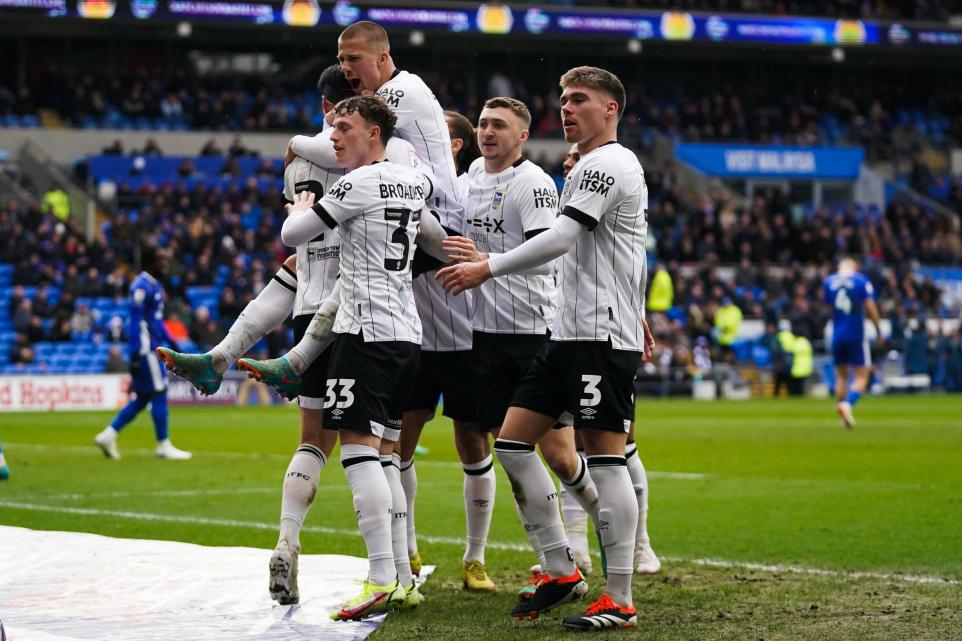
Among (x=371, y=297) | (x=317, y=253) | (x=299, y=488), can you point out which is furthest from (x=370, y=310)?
(x=299, y=488)

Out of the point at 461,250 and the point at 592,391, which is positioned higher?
the point at 461,250

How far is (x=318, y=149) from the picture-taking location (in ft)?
22.4

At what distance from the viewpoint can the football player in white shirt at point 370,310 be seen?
6367 mm

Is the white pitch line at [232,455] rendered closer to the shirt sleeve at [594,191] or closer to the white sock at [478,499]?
the white sock at [478,499]

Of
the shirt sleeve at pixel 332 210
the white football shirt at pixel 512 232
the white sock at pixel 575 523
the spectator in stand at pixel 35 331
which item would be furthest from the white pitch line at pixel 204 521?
the spectator in stand at pixel 35 331

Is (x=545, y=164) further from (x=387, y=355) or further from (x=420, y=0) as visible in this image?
(x=387, y=355)

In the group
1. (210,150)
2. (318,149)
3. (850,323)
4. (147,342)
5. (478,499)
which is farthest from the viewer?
(210,150)

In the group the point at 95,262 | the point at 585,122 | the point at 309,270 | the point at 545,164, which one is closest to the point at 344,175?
the point at 309,270

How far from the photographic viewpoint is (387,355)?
6.42 meters

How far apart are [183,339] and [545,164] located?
1564 cm

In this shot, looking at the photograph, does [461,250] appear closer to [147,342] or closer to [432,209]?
[432,209]

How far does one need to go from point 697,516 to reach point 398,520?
4017mm

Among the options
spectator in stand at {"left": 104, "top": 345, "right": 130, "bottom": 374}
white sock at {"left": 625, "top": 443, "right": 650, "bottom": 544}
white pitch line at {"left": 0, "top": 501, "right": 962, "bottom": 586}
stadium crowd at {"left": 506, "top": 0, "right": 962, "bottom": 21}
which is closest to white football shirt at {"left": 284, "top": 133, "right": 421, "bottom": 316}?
white sock at {"left": 625, "top": 443, "right": 650, "bottom": 544}

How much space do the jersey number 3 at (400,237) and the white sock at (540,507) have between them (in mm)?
963
